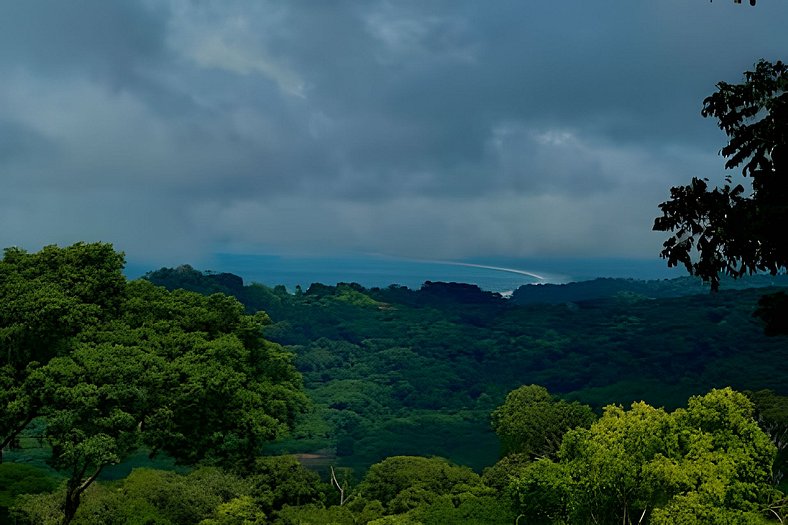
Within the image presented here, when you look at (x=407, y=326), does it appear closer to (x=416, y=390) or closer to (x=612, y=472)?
(x=416, y=390)

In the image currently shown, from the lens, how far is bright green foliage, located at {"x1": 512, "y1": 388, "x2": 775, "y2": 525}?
59.7ft

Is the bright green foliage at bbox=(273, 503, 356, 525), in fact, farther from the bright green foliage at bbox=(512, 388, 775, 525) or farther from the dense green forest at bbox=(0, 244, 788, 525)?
the bright green foliage at bbox=(512, 388, 775, 525)

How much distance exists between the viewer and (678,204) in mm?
12930

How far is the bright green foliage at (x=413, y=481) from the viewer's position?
37688mm

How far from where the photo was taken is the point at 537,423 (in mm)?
43125

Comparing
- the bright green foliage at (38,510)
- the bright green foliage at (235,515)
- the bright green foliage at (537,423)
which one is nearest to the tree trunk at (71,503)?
the bright green foliage at (38,510)

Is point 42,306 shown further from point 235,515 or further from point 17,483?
point 235,515

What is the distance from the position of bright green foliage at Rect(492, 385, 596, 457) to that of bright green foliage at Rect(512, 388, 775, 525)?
21207mm

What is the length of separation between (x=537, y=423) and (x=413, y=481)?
828 centimetres

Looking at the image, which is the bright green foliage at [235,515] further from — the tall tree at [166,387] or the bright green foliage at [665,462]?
the bright green foliage at [665,462]

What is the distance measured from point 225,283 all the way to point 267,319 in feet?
531

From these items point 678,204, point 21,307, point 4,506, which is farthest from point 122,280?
point 678,204

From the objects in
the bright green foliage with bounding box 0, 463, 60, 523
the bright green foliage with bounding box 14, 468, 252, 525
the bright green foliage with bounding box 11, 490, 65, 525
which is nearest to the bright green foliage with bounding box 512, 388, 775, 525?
the bright green foliage with bounding box 14, 468, 252, 525

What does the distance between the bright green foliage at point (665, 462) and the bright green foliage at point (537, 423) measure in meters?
21.2
